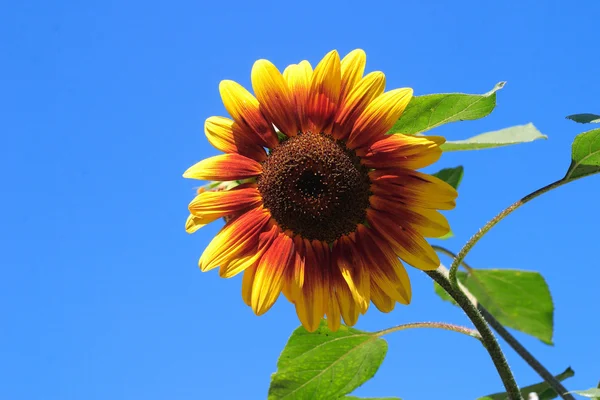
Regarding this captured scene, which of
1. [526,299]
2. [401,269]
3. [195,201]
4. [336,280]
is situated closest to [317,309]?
[336,280]

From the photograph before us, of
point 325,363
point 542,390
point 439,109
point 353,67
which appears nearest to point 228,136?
point 353,67

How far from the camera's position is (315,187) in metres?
2.33

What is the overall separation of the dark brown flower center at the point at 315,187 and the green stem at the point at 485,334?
317mm

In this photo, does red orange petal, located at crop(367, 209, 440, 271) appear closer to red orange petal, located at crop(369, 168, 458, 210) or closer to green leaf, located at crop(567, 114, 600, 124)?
red orange petal, located at crop(369, 168, 458, 210)

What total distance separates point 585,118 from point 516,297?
4.03ft

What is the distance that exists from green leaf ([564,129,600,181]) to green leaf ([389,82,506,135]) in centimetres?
34

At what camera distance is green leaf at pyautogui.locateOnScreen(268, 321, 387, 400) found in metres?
2.66

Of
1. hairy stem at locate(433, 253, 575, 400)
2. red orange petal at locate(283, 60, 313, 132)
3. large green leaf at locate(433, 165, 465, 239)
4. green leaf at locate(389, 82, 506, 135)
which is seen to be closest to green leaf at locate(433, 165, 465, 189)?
large green leaf at locate(433, 165, 465, 239)

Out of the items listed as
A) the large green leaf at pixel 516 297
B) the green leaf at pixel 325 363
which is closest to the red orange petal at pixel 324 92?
the green leaf at pixel 325 363

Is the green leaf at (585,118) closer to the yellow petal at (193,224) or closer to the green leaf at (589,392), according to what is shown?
the green leaf at (589,392)

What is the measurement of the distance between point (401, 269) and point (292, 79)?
25.8 inches

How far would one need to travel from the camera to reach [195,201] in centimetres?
223

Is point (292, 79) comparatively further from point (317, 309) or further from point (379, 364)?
point (379, 364)

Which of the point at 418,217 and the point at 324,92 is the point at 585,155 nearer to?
the point at 418,217
